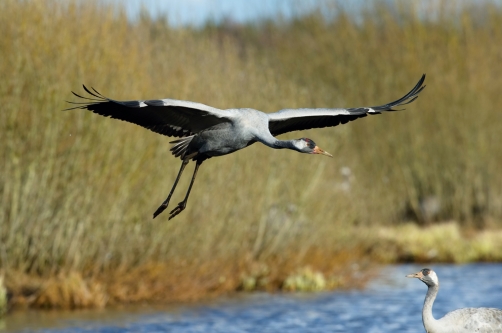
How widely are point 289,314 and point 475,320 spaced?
4.87 meters

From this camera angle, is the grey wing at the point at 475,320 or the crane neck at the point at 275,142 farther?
the grey wing at the point at 475,320

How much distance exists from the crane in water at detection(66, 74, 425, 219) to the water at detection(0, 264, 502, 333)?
11.9ft

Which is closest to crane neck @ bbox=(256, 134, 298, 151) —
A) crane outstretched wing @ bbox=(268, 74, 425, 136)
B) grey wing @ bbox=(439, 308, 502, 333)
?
crane outstretched wing @ bbox=(268, 74, 425, 136)

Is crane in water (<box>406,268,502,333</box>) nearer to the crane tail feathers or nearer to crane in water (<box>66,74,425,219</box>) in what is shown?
crane in water (<box>66,74,425,219</box>)

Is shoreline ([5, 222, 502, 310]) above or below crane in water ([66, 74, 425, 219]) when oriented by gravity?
below

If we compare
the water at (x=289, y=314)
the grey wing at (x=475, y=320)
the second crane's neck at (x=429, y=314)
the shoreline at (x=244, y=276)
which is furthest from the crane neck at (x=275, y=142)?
the shoreline at (x=244, y=276)

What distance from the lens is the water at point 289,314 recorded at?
12.6 m

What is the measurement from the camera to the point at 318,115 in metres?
8.73

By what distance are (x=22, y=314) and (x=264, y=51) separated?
56.9ft

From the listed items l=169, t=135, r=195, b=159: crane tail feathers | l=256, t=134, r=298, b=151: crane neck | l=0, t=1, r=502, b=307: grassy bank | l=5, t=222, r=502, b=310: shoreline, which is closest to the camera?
l=256, t=134, r=298, b=151: crane neck

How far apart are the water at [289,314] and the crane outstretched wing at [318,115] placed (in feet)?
13.4

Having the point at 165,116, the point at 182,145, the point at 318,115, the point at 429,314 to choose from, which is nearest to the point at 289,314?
the point at 429,314

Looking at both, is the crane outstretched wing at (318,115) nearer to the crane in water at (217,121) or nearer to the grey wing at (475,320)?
the crane in water at (217,121)

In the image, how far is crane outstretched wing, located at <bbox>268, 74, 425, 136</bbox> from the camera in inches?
341
